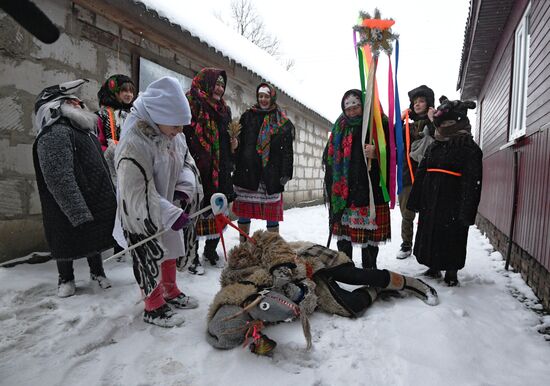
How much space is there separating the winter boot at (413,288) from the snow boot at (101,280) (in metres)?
2.29

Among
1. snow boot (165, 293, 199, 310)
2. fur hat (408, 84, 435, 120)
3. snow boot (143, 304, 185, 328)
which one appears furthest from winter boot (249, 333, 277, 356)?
fur hat (408, 84, 435, 120)

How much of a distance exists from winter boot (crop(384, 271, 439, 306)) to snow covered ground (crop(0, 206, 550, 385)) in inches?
2.8

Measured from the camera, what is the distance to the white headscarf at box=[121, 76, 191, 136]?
2.08 metres

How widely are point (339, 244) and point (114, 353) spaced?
2073mm

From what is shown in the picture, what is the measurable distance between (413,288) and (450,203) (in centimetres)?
90

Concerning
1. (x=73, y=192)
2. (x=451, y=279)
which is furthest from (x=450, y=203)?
(x=73, y=192)

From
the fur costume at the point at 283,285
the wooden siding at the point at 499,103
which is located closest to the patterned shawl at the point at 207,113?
the fur costume at the point at 283,285

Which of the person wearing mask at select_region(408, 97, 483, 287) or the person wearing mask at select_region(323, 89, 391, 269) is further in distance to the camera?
the person wearing mask at select_region(323, 89, 391, 269)

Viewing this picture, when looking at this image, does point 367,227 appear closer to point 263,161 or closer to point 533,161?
point 263,161

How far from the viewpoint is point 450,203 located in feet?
9.85

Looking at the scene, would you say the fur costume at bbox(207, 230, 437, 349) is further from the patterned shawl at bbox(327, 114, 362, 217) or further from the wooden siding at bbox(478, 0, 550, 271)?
the wooden siding at bbox(478, 0, 550, 271)

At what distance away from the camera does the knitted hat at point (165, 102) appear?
2080mm

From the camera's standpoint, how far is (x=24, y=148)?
3172mm

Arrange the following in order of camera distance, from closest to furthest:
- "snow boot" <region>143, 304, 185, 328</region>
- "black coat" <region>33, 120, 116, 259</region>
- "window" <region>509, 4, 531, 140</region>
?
1. "snow boot" <region>143, 304, 185, 328</region>
2. "black coat" <region>33, 120, 116, 259</region>
3. "window" <region>509, 4, 531, 140</region>
